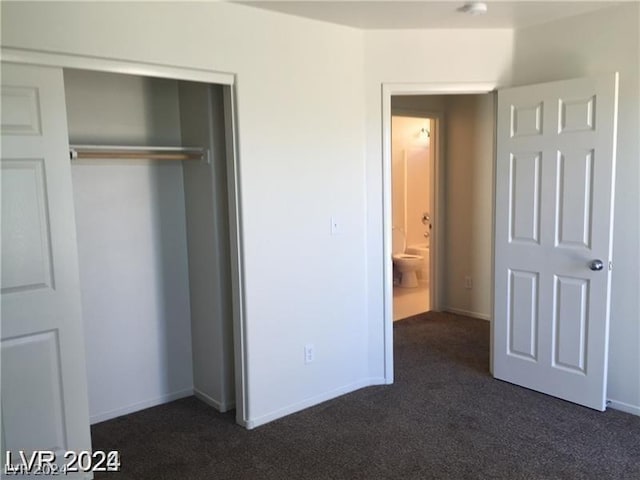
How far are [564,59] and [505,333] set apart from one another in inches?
72.7

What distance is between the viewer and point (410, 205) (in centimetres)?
723

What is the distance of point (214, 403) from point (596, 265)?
8.29 ft

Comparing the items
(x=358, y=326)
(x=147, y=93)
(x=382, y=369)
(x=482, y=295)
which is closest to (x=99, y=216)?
(x=147, y=93)

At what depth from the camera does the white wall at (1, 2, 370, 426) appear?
2858mm

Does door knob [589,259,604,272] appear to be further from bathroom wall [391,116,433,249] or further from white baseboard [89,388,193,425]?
bathroom wall [391,116,433,249]

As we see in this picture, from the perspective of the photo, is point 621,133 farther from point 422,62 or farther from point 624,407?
point 624,407

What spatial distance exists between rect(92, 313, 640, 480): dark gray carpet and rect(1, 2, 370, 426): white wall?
0.28 meters

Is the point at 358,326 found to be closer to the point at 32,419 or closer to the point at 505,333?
the point at 505,333

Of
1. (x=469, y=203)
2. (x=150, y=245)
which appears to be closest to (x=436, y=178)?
(x=469, y=203)

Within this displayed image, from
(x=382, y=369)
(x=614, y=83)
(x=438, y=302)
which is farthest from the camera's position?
(x=438, y=302)

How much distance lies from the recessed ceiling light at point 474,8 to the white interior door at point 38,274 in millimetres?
2191

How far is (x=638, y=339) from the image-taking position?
3.28m

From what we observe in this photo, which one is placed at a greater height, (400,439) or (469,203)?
(469,203)

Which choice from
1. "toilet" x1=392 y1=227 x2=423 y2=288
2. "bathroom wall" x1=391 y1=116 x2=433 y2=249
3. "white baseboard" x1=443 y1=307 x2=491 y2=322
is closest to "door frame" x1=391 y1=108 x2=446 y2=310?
"white baseboard" x1=443 y1=307 x2=491 y2=322
